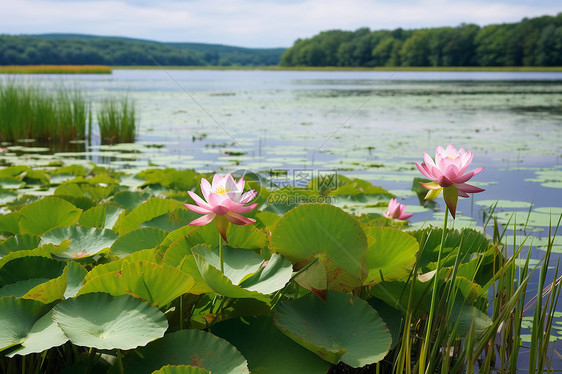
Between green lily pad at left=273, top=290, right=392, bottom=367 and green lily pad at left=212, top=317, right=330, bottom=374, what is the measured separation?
0.16 feet

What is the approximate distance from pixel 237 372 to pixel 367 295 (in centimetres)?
57

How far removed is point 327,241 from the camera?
1.17m

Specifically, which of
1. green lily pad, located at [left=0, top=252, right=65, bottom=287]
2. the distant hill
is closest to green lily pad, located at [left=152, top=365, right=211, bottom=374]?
green lily pad, located at [left=0, top=252, right=65, bottom=287]

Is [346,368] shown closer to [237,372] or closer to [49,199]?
[237,372]

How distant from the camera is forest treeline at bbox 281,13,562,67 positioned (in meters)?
43.8

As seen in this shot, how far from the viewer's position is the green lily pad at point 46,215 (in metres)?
1.61

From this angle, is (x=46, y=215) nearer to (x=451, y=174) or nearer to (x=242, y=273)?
(x=242, y=273)

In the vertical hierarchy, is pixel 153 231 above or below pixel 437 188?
below

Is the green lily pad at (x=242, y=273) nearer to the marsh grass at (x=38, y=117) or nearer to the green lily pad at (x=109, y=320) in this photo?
the green lily pad at (x=109, y=320)

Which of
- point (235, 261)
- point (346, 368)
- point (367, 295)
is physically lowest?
point (346, 368)

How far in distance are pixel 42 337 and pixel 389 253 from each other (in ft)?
2.72

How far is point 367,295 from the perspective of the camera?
53.5 inches

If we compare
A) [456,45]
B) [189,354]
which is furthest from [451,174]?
[456,45]

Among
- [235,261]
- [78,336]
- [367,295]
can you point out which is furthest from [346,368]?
[78,336]
